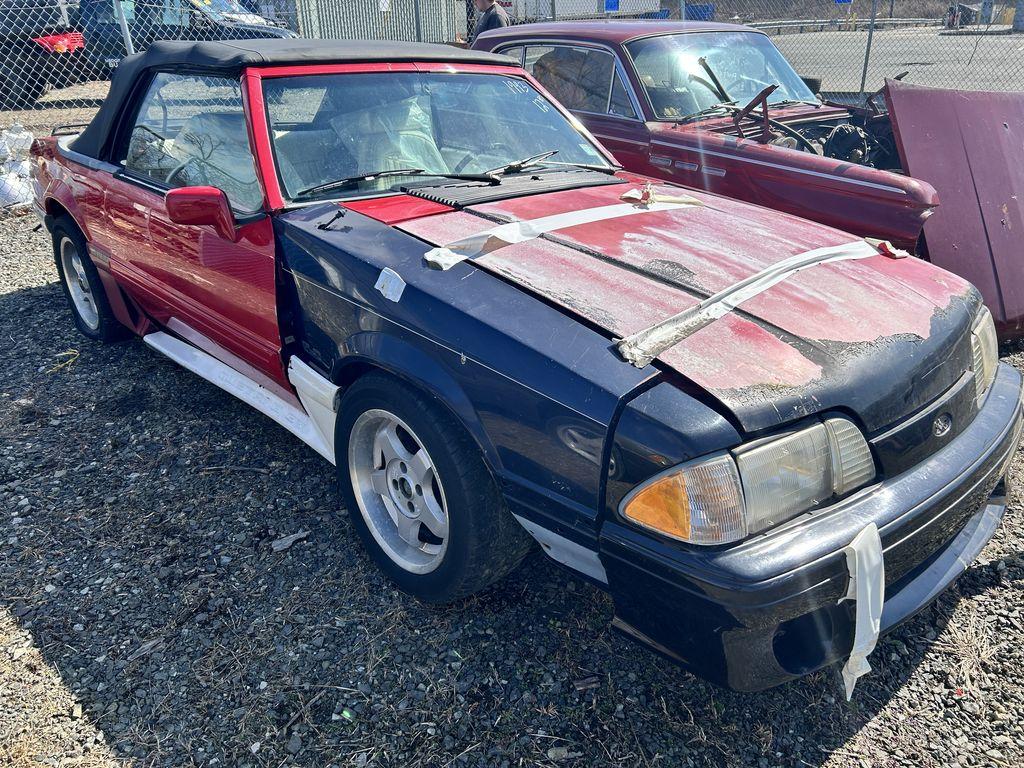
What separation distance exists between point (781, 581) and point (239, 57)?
2.59 m

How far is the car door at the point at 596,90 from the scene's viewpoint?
4.88 m

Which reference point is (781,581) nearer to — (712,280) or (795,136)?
(712,280)

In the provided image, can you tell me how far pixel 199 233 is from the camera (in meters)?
3.00

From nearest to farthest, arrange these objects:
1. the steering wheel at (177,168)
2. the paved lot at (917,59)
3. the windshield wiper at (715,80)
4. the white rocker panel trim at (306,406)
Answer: the white rocker panel trim at (306,406), the steering wheel at (177,168), the windshield wiper at (715,80), the paved lot at (917,59)

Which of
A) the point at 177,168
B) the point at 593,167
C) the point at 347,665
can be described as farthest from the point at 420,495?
the point at 177,168

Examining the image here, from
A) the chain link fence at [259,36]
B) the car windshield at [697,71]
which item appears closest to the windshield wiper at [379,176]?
the car windshield at [697,71]

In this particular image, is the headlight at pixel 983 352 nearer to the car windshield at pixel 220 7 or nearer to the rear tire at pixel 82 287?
the rear tire at pixel 82 287

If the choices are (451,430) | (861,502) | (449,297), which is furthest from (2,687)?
(861,502)

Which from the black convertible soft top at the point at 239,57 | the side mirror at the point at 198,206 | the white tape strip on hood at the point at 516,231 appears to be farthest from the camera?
the black convertible soft top at the point at 239,57

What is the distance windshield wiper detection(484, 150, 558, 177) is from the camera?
3.03 meters

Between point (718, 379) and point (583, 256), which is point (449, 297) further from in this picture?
point (718, 379)

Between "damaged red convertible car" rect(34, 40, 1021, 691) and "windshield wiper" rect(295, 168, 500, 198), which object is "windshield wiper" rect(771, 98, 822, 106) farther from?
"windshield wiper" rect(295, 168, 500, 198)

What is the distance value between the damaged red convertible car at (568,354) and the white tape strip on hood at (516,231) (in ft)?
0.04

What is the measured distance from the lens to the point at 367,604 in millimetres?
2502
